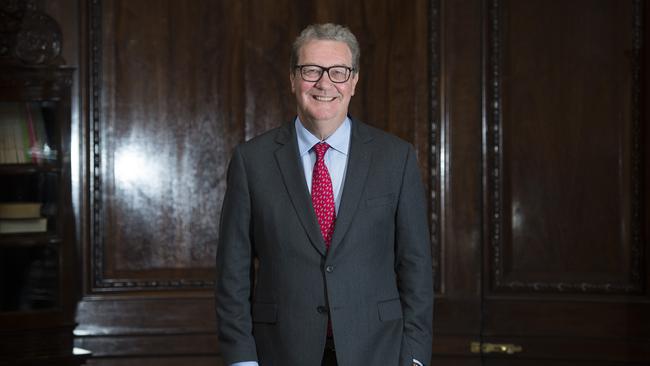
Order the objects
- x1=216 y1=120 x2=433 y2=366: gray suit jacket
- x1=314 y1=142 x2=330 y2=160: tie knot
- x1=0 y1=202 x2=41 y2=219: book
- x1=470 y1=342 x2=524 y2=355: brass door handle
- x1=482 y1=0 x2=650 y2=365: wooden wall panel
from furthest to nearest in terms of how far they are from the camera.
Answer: x1=470 y1=342 x2=524 y2=355: brass door handle
x1=482 y1=0 x2=650 y2=365: wooden wall panel
x1=0 y1=202 x2=41 y2=219: book
x1=314 y1=142 x2=330 y2=160: tie knot
x1=216 y1=120 x2=433 y2=366: gray suit jacket

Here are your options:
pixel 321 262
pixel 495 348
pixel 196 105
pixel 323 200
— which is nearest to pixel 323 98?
pixel 323 200

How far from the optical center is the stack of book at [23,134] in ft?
12.7

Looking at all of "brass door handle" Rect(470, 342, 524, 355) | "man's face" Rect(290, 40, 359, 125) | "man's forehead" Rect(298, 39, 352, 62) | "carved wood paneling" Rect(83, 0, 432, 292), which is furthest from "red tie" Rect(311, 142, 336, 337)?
"brass door handle" Rect(470, 342, 524, 355)

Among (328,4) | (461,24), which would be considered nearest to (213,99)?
(328,4)

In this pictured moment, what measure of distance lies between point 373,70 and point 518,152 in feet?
2.33

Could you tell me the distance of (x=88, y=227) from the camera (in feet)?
13.5

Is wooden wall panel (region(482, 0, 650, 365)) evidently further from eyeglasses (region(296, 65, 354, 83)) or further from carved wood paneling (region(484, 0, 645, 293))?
eyeglasses (region(296, 65, 354, 83))

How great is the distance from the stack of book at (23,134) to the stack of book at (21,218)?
0.18m

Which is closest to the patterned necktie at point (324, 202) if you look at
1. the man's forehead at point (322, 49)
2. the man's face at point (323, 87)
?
the man's face at point (323, 87)

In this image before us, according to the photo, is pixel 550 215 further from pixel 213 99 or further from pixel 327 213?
pixel 327 213

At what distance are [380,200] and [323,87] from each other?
29 cm

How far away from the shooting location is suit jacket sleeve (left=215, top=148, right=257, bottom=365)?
221 cm

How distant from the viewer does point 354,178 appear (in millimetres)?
2258

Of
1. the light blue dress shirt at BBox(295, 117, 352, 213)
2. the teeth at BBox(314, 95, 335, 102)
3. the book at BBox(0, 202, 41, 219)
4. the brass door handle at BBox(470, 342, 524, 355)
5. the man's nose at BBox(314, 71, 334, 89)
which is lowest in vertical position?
the brass door handle at BBox(470, 342, 524, 355)
